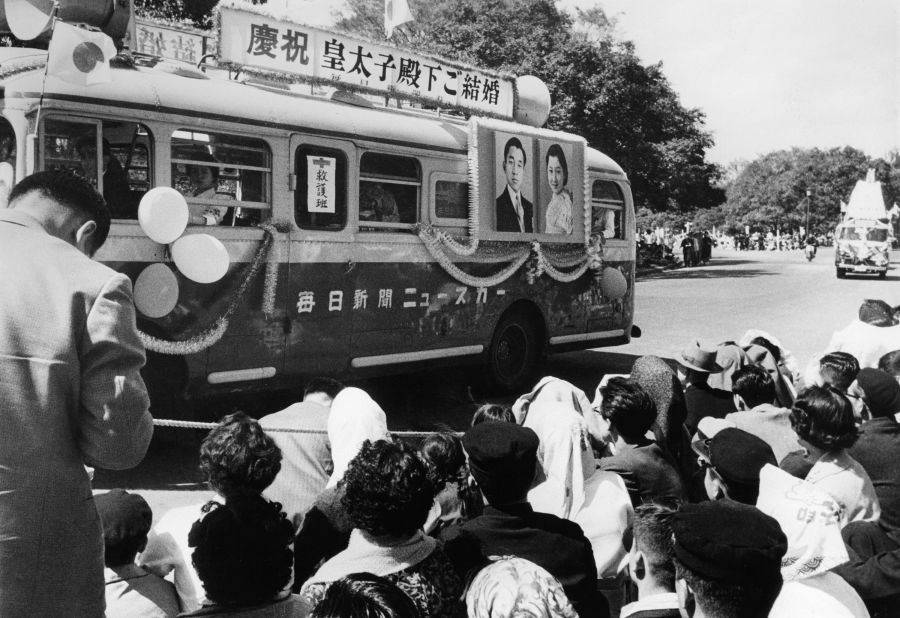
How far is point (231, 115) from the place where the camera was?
21.7ft

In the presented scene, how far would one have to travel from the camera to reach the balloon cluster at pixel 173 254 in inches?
227

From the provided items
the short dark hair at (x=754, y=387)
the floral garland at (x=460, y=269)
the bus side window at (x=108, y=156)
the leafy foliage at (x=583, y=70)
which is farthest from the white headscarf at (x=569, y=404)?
the leafy foliage at (x=583, y=70)

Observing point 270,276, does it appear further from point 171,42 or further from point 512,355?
point 512,355

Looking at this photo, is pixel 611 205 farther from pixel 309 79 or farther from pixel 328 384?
pixel 328 384

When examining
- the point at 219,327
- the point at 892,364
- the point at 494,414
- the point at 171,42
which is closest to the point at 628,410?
the point at 494,414

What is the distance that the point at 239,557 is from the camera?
219 centimetres

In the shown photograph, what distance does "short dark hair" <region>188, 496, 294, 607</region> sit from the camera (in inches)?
85.7

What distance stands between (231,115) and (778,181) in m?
78.4

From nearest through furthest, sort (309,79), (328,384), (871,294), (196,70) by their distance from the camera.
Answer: (328,384)
(196,70)
(309,79)
(871,294)

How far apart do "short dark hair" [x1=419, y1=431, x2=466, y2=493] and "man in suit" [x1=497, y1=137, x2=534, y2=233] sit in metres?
5.85

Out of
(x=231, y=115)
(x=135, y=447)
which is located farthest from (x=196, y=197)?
(x=135, y=447)

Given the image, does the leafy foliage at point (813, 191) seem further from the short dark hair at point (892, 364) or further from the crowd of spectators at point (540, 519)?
the crowd of spectators at point (540, 519)

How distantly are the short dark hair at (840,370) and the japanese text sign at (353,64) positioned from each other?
16.7ft

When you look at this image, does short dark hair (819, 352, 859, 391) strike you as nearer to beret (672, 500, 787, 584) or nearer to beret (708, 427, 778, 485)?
beret (708, 427, 778, 485)
